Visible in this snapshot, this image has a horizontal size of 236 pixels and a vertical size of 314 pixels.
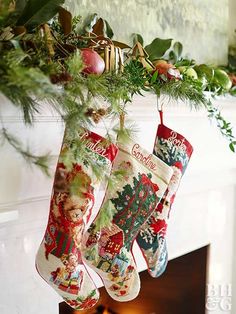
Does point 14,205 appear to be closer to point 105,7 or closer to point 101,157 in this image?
point 101,157

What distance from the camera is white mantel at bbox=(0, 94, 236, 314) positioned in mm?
1075

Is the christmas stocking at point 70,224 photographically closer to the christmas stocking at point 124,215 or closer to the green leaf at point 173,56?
the christmas stocking at point 124,215

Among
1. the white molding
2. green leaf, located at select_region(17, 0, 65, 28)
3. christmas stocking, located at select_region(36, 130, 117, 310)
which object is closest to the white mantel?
the white molding

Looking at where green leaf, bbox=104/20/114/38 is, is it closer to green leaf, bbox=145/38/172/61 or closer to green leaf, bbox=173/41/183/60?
green leaf, bbox=145/38/172/61

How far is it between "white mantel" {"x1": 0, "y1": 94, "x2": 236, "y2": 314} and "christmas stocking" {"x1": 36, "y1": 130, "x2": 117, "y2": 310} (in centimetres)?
11

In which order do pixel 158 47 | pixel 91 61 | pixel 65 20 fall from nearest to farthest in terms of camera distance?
1. pixel 91 61
2. pixel 65 20
3. pixel 158 47

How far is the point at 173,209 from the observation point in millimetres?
1627

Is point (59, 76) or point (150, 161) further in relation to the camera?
point (150, 161)

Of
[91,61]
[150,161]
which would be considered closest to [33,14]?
[91,61]

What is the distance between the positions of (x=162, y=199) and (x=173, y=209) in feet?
1.36

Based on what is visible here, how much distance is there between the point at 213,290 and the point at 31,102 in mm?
1431

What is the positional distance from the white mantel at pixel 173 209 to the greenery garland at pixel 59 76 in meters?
0.09

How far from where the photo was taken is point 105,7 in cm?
143

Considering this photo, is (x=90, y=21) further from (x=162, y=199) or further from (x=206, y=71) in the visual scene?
(x=162, y=199)
